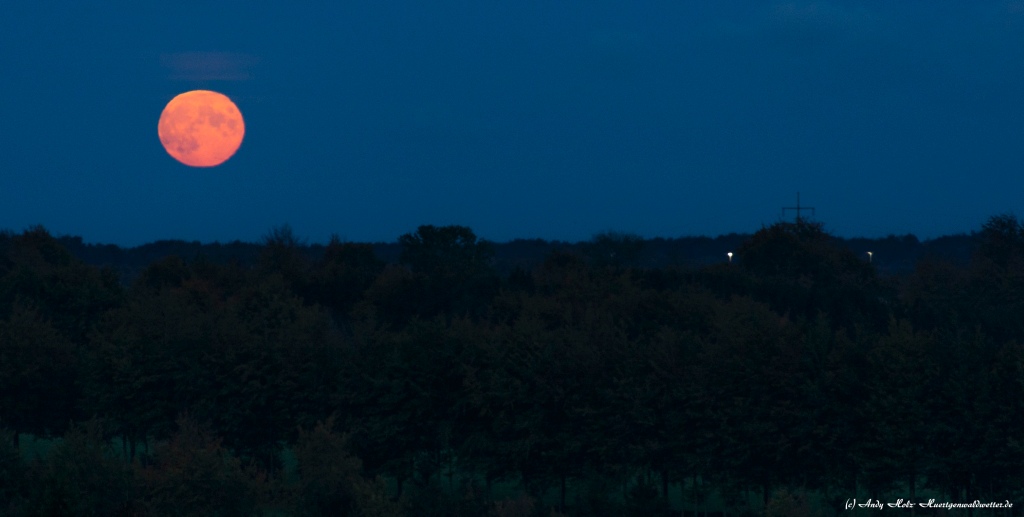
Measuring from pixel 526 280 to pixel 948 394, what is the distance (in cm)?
4973

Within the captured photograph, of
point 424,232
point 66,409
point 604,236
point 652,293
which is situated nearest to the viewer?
point 66,409

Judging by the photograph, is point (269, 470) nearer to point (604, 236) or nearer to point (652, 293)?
point (652, 293)

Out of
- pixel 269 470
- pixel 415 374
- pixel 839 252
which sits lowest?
pixel 269 470

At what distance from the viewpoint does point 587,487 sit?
35312mm

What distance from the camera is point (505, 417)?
38312mm

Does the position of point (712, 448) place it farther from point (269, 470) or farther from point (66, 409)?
point (66, 409)

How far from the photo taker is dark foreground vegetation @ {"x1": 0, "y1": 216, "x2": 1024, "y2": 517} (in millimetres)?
31125

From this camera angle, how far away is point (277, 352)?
4275 centimetres

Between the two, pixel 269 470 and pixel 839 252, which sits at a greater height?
pixel 839 252

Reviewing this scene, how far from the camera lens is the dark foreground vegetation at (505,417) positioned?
31125mm

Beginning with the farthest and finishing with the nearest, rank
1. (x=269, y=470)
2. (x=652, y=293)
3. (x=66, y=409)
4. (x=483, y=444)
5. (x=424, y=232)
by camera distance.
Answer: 1. (x=424, y=232)
2. (x=652, y=293)
3. (x=66, y=409)
4. (x=269, y=470)
5. (x=483, y=444)

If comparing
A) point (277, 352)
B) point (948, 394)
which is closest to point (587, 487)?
point (948, 394)

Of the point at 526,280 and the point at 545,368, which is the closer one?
the point at 545,368

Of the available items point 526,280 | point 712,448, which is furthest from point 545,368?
point 526,280
